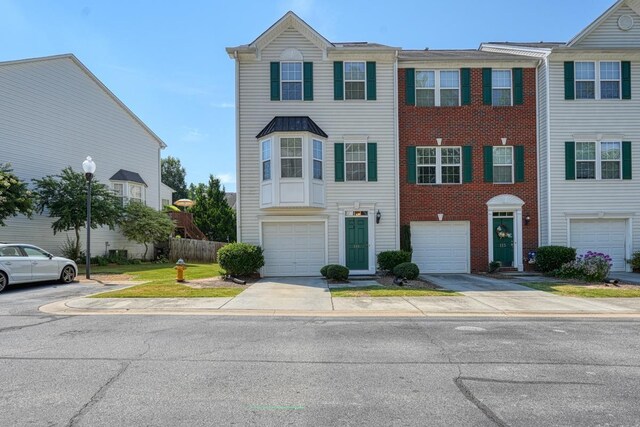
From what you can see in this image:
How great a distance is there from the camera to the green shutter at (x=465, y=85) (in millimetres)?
18391

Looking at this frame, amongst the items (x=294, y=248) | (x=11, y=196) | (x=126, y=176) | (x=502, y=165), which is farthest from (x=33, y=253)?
(x=502, y=165)

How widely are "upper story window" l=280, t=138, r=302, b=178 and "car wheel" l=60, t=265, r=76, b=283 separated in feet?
27.7

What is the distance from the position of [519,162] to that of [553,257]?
4.26 meters

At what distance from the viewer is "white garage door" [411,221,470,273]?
18.5m

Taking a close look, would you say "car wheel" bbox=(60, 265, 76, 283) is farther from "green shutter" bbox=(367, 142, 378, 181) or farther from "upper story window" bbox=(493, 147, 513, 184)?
"upper story window" bbox=(493, 147, 513, 184)

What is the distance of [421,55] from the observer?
1966 cm

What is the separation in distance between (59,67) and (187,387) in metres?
23.4

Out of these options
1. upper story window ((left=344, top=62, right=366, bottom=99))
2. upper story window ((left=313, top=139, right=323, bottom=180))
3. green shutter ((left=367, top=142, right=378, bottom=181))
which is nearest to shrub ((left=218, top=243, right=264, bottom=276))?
upper story window ((left=313, top=139, right=323, bottom=180))

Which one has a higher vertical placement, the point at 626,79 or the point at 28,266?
the point at 626,79

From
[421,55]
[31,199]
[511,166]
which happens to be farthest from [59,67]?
[511,166]

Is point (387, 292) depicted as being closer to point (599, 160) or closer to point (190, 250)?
point (599, 160)

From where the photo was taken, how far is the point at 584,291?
1274 cm

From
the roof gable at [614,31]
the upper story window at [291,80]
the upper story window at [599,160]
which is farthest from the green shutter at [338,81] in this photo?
the upper story window at [599,160]

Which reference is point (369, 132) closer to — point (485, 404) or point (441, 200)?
point (441, 200)
